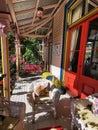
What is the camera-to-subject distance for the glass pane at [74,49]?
138 inches

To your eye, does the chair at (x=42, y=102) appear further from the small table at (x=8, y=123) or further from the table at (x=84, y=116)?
the small table at (x=8, y=123)

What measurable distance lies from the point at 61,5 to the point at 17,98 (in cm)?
372

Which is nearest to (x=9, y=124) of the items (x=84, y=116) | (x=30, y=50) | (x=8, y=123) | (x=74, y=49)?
(x=8, y=123)

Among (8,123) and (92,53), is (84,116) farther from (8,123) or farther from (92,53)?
(92,53)

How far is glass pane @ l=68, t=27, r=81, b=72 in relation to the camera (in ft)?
11.5

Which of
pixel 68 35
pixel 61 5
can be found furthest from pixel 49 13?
pixel 68 35

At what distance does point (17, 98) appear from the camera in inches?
139

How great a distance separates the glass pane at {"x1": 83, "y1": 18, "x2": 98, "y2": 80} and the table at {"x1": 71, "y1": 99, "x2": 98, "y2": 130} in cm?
93

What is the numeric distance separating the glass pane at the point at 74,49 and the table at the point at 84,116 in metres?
1.71

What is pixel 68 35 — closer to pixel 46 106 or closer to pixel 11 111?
pixel 46 106

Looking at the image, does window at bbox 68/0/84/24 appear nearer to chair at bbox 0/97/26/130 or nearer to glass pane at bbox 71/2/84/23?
glass pane at bbox 71/2/84/23

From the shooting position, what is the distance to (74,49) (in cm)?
374

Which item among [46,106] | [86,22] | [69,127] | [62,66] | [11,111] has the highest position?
[86,22]

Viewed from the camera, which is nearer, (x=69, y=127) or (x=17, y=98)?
(x=69, y=127)
